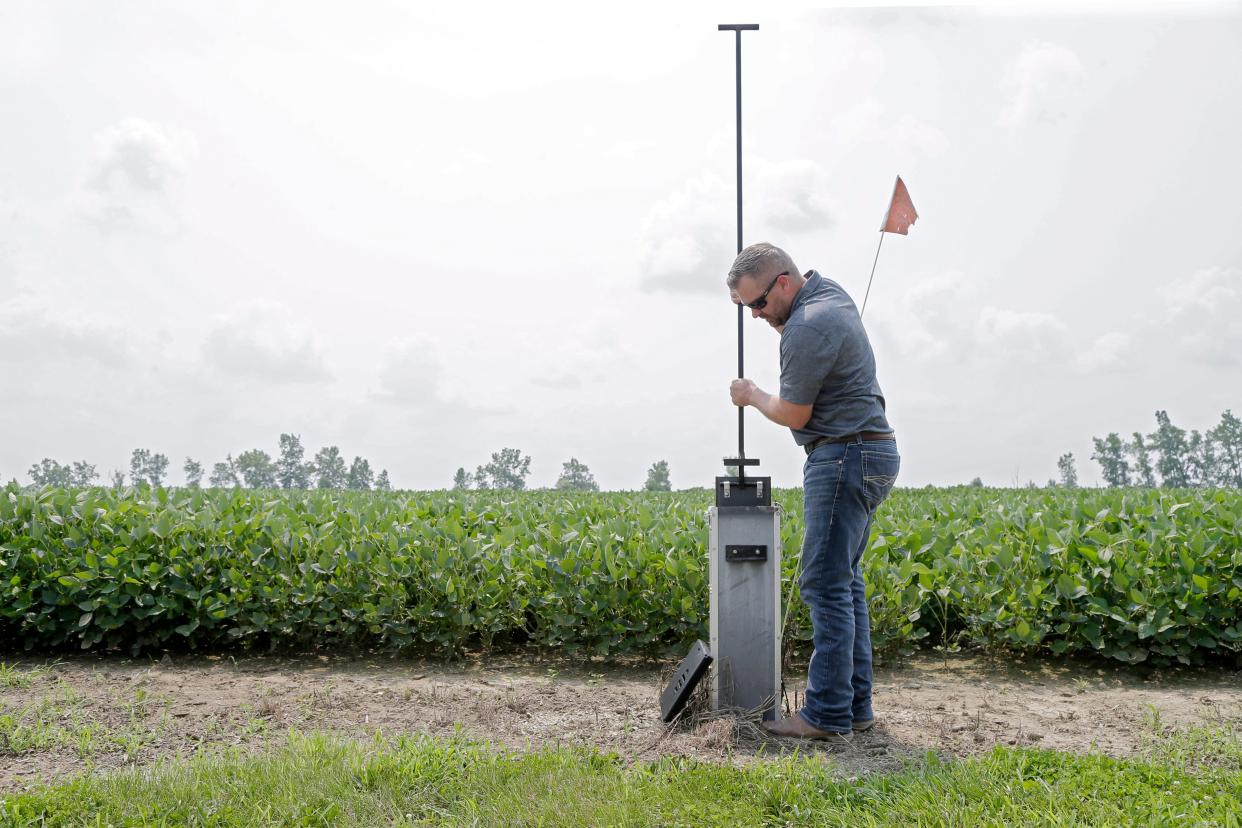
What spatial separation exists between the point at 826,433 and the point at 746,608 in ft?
3.17

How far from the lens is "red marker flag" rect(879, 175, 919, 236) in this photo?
15.9 ft

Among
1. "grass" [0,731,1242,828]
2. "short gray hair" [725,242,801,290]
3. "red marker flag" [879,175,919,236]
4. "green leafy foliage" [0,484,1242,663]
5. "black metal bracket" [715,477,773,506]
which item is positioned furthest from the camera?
"green leafy foliage" [0,484,1242,663]

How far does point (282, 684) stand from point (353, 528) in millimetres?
1393

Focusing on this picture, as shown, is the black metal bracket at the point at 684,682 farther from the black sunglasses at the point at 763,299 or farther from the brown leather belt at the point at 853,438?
the black sunglasses at the point at 763,299

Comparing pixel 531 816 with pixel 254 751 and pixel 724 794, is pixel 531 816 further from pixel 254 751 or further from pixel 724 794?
pixel 254 751

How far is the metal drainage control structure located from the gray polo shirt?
456 mm

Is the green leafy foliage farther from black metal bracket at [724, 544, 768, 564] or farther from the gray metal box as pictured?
black metal bracket at [724, 544, 768, 564]

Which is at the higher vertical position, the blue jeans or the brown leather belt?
the brown leather belt

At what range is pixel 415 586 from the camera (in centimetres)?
612

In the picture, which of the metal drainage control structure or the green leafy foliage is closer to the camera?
the metal drainage control structure

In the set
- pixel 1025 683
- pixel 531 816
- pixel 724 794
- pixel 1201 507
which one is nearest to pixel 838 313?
pixel 724 794

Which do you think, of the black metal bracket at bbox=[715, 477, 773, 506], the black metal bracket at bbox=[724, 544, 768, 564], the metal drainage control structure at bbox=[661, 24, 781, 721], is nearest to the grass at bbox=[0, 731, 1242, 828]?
the metal drainage control structure at bbox=[661, 24, 781, 721]

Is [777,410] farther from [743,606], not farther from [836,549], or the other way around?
[743,606]

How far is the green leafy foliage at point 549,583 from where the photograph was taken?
5.87m
